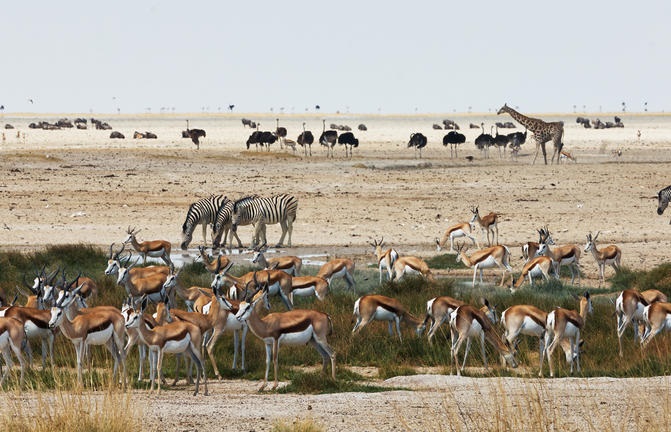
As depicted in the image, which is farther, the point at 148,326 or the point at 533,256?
the point at 533,256

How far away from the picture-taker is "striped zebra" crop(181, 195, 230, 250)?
25267mm

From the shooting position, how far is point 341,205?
31234 mm

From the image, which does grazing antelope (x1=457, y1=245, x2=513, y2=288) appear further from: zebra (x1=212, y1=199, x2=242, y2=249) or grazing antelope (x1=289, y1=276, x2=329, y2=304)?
zebra (x1=212, y1=199, x2=242, y2=249)

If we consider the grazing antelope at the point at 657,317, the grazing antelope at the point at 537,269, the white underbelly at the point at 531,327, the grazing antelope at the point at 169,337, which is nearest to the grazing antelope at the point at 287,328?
the grazing antelope at the point at 169,337

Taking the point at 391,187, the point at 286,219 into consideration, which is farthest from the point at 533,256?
the point at 391,187

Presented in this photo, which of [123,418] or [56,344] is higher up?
[123,418]

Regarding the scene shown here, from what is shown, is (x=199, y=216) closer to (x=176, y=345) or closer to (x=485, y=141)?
(x=176, y=345)

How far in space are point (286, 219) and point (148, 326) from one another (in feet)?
46.0

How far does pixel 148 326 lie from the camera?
12055 mm

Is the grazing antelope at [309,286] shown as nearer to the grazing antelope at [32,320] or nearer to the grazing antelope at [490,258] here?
the grazing antelope at [490,258]

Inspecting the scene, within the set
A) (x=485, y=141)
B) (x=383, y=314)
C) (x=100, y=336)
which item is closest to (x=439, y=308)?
(x=383, y=314)

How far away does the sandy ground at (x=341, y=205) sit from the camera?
34.7ft

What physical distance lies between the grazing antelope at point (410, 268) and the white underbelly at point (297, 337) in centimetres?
670

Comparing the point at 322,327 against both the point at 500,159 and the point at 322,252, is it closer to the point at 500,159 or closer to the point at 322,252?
the point at 322,252
